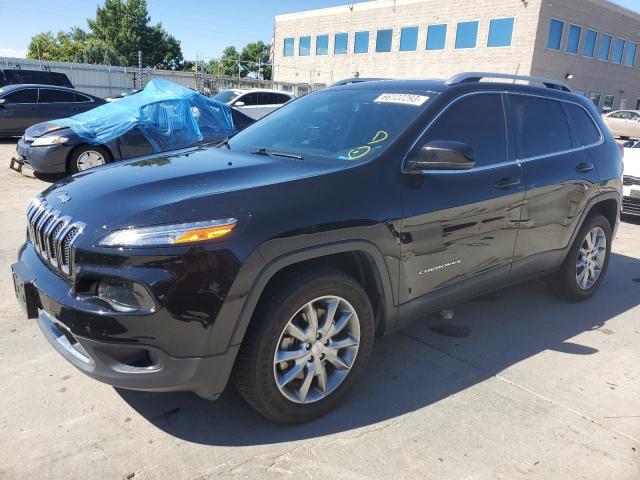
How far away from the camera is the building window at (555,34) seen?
105 feet

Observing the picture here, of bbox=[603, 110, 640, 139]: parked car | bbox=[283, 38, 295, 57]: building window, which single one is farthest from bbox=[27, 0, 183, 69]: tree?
bbox=[603, 110, 640, 139]: parked car

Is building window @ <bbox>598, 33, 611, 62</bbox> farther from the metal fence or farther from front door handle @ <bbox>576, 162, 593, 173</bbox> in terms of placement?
front door handle @ <bbox>576, 162, 593, 173</bbox>

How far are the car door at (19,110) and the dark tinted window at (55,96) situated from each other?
0.16 metres

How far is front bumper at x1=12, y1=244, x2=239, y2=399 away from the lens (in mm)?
2211

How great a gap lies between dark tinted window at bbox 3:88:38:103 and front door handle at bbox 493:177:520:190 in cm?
1285

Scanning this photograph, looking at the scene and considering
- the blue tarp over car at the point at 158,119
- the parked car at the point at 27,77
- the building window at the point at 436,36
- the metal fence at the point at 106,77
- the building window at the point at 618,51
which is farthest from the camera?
the building window at the point at 618,51

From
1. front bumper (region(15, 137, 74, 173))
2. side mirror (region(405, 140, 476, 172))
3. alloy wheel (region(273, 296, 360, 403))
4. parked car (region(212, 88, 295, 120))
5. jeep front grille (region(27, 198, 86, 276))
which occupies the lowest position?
alloy wheel (region(273, 296, 360, 403))

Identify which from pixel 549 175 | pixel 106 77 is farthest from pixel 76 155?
pixel 106 77

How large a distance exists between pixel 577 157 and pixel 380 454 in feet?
9.90

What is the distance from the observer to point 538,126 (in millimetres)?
3994

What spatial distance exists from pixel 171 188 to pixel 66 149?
651 centimetres

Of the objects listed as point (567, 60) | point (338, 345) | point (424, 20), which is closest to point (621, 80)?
point (567, 60)

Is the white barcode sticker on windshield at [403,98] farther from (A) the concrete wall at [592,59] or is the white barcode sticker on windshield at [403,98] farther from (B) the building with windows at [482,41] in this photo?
(A) the concrete wall at [592,59]

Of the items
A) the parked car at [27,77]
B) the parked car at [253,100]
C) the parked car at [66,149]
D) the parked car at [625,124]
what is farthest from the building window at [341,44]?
the parked car at [66,149]
